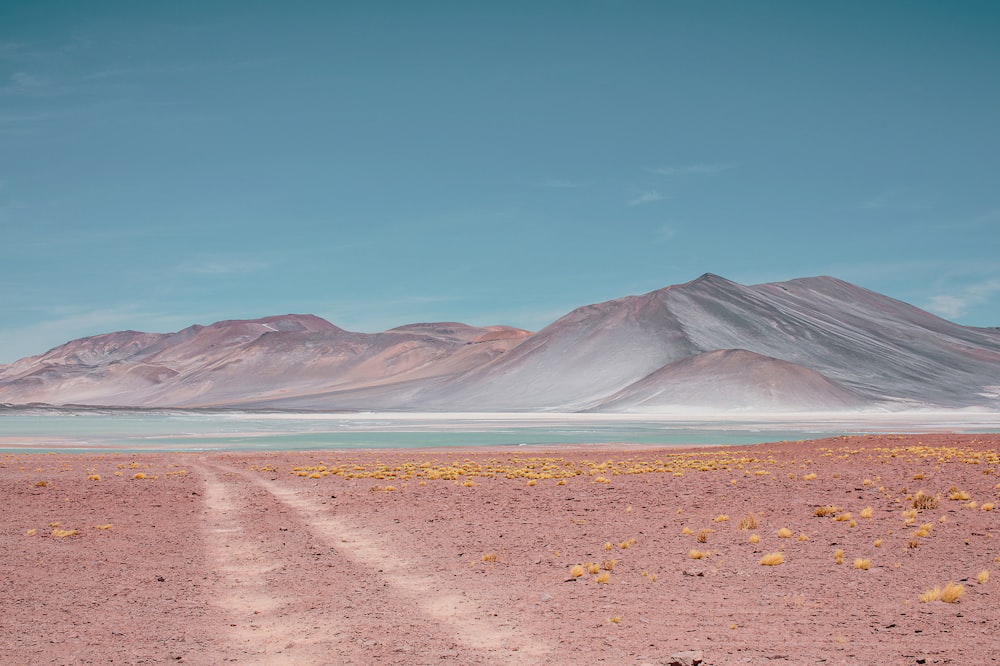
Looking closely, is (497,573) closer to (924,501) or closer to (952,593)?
(952,593)

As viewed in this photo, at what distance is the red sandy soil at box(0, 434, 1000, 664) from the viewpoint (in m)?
8.21

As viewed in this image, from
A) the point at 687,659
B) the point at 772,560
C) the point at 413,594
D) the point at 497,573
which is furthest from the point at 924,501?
the point at 687,659

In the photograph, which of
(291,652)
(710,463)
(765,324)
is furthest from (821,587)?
(765,324)

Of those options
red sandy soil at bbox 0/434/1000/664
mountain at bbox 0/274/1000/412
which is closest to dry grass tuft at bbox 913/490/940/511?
red sandy soil at bbox 0/434/1000/664

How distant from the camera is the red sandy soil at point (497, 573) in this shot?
821cm

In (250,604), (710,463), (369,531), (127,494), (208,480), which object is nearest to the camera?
(250,604)

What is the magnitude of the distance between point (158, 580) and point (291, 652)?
3921 mm

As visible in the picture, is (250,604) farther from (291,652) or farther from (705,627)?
(705,627)

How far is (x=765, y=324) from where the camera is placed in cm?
17100

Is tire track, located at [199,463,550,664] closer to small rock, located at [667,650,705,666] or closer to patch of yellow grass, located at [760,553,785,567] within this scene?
small rock, located at [667,650,705,666]

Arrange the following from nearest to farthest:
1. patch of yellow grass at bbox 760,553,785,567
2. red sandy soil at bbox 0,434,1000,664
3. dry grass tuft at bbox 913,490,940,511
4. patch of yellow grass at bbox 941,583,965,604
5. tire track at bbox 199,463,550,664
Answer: tire track at bbox 199,463,550,664 → red sandy soil at bbox 0,434,1000,664 → patch of yellow grass at bbox 941,583,965,604 → patch of yellow grass at bbox 760,553,785,567 → dry grass tuft at bbox 913,490,940,511

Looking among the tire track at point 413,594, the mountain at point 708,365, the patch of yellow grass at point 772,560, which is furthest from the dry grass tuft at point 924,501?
the mountain at point 708,365

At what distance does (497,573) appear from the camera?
1155 centimetres

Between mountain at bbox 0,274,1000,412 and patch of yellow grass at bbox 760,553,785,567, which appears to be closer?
patch of yellow grass at bbox 760,553,785,567
